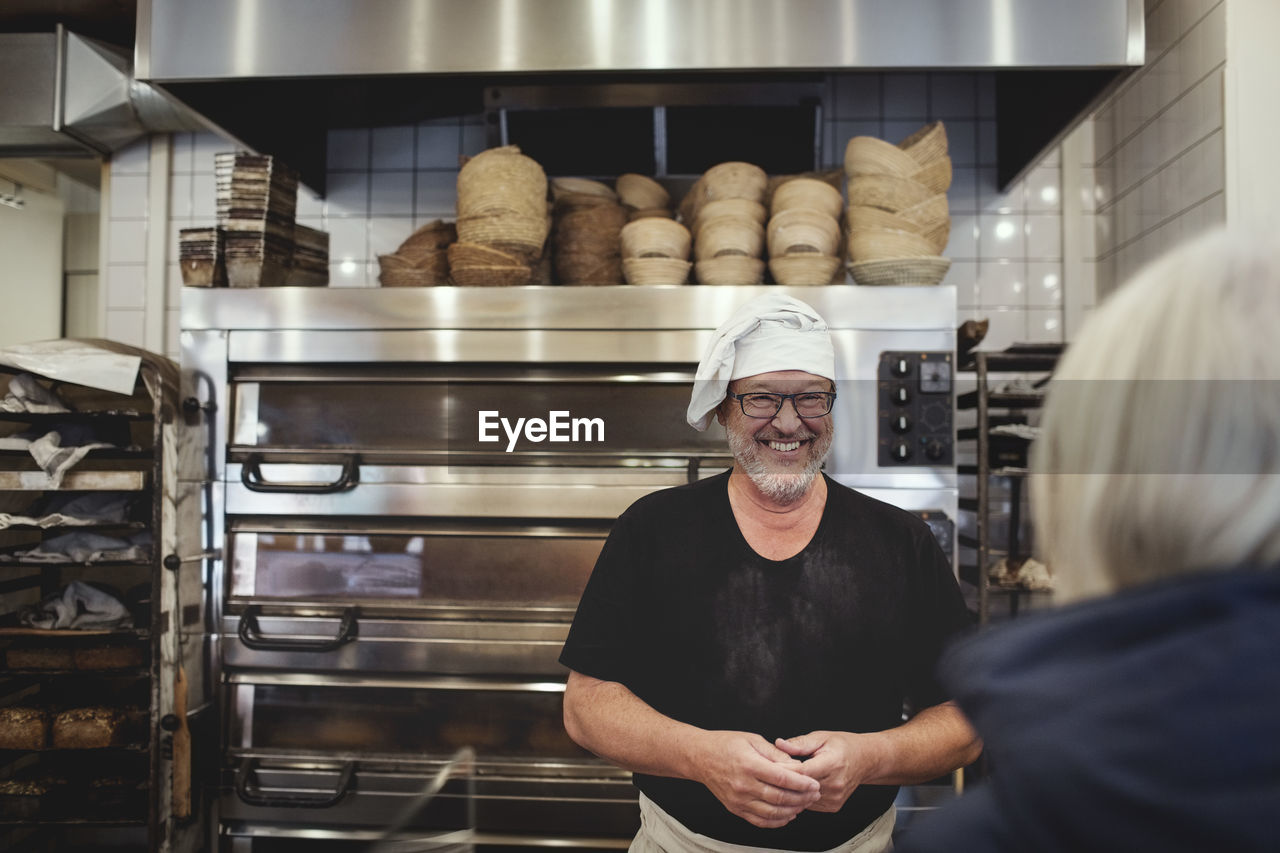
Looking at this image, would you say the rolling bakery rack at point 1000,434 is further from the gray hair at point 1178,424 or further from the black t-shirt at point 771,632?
the gray hair at point 1178,424

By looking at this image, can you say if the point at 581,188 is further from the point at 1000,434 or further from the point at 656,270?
the point at 1000,434

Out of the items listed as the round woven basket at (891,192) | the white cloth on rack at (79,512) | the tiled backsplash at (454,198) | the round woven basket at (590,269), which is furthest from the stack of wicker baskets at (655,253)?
the white cloth on rack at (79,512)

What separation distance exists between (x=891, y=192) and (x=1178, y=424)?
1722mm

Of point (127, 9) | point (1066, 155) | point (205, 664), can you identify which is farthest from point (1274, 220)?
point (127, 9)

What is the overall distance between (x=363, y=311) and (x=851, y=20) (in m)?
1.44

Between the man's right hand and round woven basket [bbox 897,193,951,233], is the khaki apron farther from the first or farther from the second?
round woven basket [bbox 897,193,951,233]

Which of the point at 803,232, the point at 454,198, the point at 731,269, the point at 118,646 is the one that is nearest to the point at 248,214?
the point at 454,198

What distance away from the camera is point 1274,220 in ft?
1.41

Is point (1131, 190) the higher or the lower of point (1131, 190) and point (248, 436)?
the higher

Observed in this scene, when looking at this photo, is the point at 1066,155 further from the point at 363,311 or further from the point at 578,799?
the point at 578,799

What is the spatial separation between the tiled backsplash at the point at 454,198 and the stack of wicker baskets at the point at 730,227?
2.12 ft

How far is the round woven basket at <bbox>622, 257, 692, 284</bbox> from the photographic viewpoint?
197 centimetres

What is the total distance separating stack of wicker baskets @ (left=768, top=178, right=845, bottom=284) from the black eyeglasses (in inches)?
29.7

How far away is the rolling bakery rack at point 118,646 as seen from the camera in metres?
1.88
